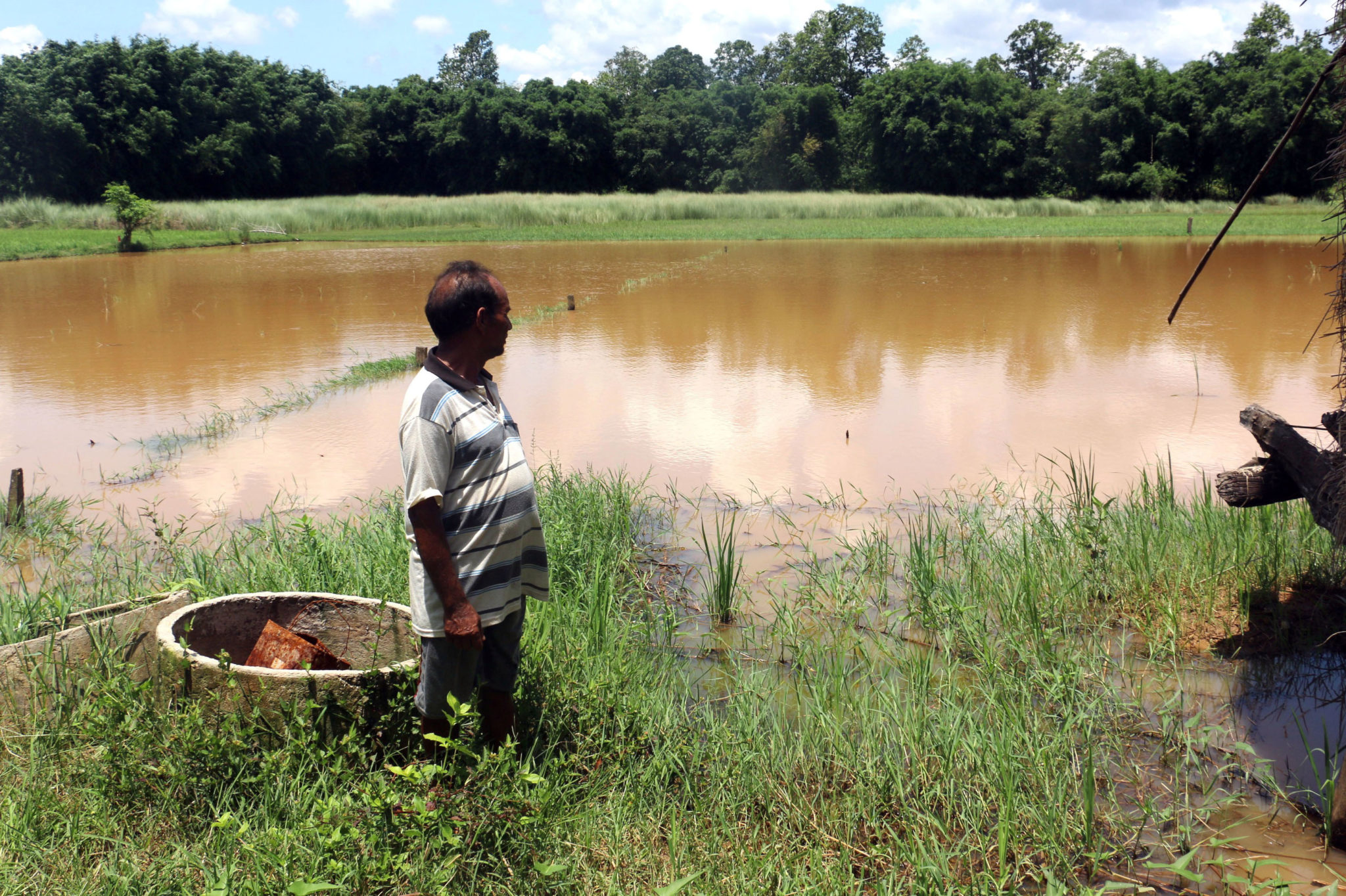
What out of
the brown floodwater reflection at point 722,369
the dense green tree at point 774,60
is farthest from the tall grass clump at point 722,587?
the dense green tree at point 774,60

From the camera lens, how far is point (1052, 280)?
18156mm

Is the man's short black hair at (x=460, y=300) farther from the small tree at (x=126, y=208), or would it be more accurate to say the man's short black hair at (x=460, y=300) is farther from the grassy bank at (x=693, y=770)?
the small tree at (x=126, y=208)

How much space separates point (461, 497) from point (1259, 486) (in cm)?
314

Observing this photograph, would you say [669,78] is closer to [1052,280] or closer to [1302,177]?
[1302,177]

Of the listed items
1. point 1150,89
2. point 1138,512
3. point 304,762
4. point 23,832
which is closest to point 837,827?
point 304,762

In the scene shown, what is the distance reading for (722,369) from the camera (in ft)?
36.3

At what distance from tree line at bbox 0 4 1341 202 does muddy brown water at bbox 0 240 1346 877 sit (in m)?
27.2

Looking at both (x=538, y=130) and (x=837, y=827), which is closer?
(x=837, y=827)

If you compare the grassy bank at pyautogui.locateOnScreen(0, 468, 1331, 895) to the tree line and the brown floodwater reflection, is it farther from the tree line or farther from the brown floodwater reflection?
the tree line

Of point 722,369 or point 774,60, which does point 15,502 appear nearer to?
point 722,369

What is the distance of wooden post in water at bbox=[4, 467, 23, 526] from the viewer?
562 centimetres

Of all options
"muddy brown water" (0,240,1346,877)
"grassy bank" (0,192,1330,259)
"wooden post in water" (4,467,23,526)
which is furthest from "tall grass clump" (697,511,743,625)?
"grassy bank" (0,192,1330,259)

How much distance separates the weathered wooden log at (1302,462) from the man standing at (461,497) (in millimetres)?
2836

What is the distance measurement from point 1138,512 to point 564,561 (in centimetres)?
291
